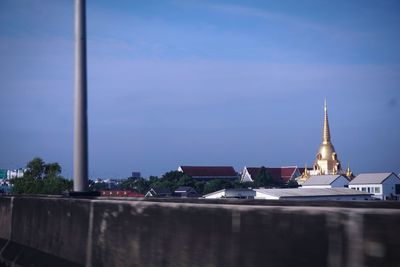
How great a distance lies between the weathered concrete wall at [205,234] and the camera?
4.15m

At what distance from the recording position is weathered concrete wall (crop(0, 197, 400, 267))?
13.6 ft

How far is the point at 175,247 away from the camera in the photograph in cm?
623

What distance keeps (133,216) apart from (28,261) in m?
3.50

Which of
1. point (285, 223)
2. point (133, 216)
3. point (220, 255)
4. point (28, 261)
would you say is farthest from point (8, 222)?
point (285, 223)

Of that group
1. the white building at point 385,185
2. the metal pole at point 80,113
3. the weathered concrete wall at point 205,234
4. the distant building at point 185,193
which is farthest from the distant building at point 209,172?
the weathered concrete wall at point 205,234

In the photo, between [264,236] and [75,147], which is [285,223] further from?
[75,147]

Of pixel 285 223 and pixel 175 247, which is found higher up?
pixel 285 223

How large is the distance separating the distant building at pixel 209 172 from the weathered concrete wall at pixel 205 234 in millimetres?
44982

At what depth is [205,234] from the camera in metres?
5.86

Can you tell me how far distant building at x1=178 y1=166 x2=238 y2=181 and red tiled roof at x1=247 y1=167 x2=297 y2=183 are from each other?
2.87 m

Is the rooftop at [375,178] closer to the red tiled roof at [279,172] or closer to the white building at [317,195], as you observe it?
the white building at [317,195]

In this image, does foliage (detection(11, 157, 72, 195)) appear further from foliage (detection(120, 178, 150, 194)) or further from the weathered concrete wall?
the weathered concrete wall

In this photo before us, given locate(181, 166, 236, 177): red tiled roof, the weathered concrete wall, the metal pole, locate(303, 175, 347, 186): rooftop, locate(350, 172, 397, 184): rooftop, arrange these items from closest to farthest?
the weathered concrete wall, the metal pole, locate(350, 172, 397, 184): rooftop, locate(303, 175, 347, 186): rooftop, locate(181, 166, 236, 177): red tiled roof

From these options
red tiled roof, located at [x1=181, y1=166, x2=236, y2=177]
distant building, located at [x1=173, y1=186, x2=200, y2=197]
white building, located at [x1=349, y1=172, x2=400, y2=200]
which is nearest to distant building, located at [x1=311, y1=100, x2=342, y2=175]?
red tiled roof, located at [x1=181, y1=166, x2=236, y2=177]
